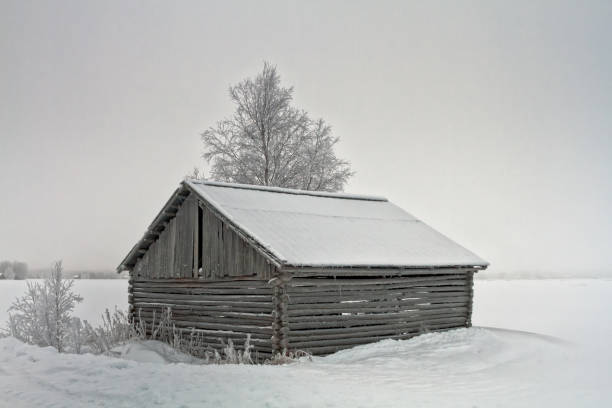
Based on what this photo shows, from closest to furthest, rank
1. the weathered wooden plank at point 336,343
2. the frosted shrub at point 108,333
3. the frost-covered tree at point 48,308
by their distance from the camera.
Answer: the weathered wooden plank at point 336,343 → the frosted shrub at point 108,333 → the frost-covered tree at point 48,308

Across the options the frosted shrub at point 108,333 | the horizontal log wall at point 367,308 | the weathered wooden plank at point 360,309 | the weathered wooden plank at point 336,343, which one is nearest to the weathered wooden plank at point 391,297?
the horizontal log wall at point 367,308

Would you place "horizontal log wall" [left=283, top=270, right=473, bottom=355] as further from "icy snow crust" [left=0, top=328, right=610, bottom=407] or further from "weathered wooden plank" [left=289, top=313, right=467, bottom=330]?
"icy snow crust" [left=0, top=328, right=610, bottom=407]

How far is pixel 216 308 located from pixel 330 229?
440 cm

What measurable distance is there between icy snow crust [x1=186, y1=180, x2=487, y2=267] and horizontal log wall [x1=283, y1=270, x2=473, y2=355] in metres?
0.63

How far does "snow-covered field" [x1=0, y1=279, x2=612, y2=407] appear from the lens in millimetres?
9484

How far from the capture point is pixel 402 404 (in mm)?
9711

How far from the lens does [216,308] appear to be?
17875mm

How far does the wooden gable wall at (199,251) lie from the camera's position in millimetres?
16750

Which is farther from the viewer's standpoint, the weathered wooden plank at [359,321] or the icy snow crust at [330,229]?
the icy snow crust at [330,229]

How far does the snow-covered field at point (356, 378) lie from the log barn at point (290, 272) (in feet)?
3.41

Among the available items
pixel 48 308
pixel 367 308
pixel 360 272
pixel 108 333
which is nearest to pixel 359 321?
pixel 367 308

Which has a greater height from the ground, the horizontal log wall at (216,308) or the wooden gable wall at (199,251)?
the wooden gable wall at (199,251)

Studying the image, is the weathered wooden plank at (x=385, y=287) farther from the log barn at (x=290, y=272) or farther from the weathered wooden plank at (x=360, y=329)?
the weathered wooden plank at (x=360, y=329)

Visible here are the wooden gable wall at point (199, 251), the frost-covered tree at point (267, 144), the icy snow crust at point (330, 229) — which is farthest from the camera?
the frost-covered tree at point (267, 144)
